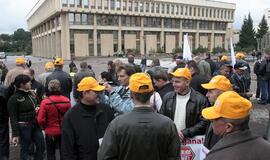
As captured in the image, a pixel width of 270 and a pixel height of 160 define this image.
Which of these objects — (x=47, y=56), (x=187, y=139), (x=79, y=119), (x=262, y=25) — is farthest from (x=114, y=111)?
(x=262, y=25)

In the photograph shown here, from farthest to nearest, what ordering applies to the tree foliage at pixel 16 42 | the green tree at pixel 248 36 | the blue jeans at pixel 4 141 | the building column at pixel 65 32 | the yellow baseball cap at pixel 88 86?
the tree foliage at pixel 16 42 < the green tree at pixel 248 36 < the building column at pixel 65 32 < the blue jeans at pixel 4 141 < the yellow baseball cap at pixel 88 86

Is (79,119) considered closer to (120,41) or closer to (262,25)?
(120,41)

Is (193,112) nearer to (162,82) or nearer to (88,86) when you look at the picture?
(162,82)

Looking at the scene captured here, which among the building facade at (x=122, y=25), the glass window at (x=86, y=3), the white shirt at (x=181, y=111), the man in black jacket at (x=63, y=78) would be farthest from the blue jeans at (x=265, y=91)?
the glass window at (x=86, y=3)

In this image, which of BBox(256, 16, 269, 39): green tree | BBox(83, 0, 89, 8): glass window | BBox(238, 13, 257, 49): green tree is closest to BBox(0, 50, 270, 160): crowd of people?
BBox(83, 0, 89, 8): glass window

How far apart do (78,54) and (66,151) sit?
73996 mm

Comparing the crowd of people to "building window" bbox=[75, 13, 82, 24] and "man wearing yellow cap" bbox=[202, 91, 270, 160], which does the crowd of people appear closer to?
"man wearing yellow cap" bbox=[202, 91, 270, 160]

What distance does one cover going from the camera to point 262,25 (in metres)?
104

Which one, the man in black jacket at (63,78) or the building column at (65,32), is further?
the building column at (65,32)

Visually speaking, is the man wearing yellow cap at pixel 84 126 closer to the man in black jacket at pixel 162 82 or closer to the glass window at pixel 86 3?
the man in black jacket at pixel 162 82

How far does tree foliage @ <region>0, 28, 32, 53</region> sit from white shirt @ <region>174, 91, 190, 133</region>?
482ft

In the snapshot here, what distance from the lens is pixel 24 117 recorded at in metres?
5.97

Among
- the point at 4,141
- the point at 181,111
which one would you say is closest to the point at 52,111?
the point at 4,141

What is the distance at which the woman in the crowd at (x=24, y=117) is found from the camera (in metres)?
5.85
